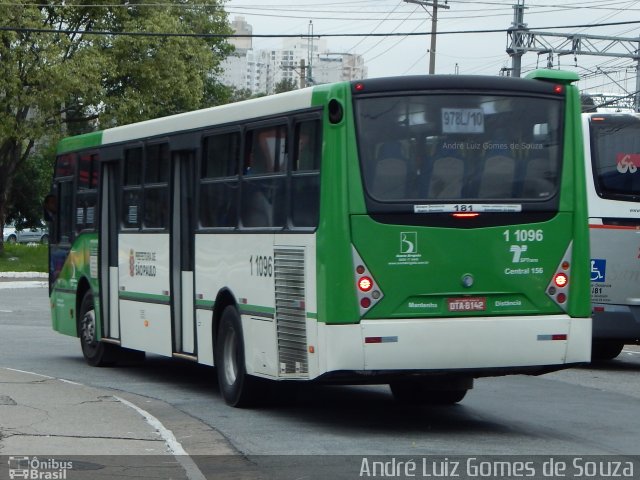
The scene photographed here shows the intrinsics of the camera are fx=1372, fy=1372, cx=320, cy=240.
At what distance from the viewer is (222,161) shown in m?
13.6

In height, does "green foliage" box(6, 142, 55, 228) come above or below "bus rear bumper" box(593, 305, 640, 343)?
above

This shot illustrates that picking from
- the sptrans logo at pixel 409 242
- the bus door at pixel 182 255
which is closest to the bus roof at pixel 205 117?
the bus door at pixel 182 255

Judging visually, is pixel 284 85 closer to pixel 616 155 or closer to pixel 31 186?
pixel 31 186

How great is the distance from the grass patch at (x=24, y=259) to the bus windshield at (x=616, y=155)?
3027 cm

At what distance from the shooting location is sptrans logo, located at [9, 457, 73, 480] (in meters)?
8.79

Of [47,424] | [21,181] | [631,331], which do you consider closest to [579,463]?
[47,424]

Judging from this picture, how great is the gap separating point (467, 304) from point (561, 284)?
89 centimetres

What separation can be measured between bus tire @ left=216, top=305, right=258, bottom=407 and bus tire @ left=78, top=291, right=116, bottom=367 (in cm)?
440

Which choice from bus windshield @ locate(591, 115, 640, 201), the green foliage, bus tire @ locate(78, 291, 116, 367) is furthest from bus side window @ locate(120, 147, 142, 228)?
the green foliage

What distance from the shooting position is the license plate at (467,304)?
11242 mm

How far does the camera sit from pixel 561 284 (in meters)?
11.6

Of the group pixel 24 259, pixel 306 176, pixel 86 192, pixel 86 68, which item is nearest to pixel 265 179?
pixel 306 176

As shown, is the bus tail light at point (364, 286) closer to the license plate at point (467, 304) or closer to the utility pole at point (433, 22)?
the license plate at point (467, 304)

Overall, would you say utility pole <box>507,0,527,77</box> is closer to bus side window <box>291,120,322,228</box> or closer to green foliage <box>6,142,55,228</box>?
bus side window <box>291,120,322,228</box>
